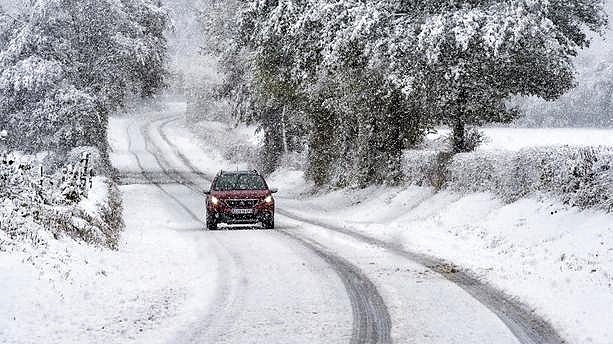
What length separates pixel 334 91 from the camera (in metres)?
29.0

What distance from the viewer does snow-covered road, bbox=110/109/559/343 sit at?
304 inches

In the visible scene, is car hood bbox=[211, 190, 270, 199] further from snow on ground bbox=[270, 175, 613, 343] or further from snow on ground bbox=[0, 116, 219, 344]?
snow on ground bbox=[0, 116, 219, 344]

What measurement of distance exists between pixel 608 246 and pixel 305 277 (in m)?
5.05

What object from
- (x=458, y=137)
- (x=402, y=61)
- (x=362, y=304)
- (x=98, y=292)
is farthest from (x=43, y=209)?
(x=458, y=137)

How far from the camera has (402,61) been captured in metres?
22.5

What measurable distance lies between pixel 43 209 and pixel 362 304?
18.9ft

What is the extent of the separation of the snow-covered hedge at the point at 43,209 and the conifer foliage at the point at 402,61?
10663mm

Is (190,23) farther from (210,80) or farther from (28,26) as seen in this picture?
(28,26)

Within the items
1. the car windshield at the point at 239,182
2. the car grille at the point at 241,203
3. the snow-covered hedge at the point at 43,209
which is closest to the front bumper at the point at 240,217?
the car grille at the point at 241,203

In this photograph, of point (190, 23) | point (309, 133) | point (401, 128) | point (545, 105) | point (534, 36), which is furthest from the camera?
point (190, 23)

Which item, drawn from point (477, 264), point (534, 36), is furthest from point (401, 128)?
point (477, 264)

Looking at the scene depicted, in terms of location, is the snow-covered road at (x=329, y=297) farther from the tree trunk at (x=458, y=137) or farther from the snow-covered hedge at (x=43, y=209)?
the tree trunk at (x=458, y=137)

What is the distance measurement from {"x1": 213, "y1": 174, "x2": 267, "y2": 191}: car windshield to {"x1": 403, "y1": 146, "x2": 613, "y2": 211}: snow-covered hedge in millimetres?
6012

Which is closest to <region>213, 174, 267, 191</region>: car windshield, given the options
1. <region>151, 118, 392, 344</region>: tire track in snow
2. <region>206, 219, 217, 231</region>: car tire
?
<region>206, 219, 217, 231</region>: car tire
